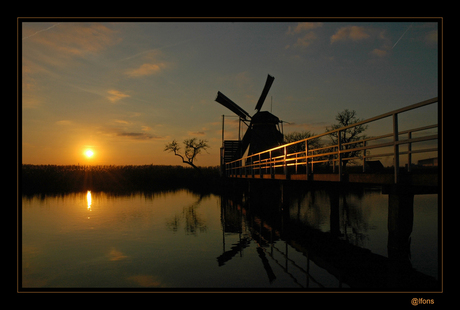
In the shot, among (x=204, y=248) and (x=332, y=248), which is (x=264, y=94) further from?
(x=332, y=248)

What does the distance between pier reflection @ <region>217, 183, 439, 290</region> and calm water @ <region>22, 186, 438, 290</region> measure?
0.13 feet

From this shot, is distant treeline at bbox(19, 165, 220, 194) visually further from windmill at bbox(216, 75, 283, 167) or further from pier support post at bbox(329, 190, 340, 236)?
pier support post at bbox(329, 190, 340, 236)

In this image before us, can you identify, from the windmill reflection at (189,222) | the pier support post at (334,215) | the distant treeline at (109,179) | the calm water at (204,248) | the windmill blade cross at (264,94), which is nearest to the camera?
the calm water at (204,248)

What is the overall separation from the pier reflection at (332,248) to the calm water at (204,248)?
1.5 inches

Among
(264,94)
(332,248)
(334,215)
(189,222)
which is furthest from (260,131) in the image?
(332,248)

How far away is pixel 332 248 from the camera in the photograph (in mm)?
11773

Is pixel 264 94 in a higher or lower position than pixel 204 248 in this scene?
higher

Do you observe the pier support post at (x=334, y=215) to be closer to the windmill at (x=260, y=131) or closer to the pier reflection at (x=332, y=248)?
the pier reflection at (x=332, y=248)

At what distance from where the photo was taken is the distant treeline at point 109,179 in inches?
1676

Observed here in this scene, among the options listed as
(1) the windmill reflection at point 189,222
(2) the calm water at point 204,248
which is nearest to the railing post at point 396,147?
(2) the calm water at point 204,248

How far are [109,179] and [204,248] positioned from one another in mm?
40676
